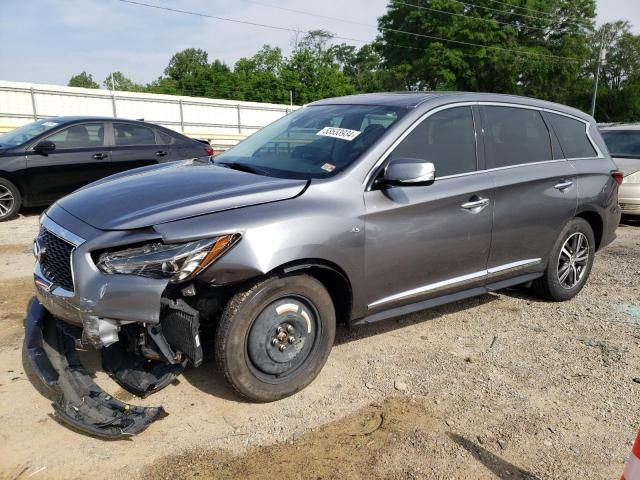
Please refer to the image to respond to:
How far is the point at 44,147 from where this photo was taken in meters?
7.62

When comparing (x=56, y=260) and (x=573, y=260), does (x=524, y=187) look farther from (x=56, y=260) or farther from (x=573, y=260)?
(x=56, y=260)

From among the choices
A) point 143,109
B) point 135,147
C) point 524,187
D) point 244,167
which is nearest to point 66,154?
point 135,147

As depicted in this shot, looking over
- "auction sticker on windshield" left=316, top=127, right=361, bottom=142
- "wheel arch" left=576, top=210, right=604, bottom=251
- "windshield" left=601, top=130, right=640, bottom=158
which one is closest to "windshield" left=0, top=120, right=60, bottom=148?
"auction sticker on windshield" left=316, top=127, right=361, bottom=142

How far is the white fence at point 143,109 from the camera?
72.8ft

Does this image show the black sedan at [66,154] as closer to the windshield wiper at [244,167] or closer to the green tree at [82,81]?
the windshield wiper at [244,167]

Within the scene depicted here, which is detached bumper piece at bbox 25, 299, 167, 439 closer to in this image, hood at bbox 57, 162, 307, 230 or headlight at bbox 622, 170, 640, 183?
hood at bbox 57, 162, 307, 230

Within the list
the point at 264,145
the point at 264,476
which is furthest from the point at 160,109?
the point at 264,476

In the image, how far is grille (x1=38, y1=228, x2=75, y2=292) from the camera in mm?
2744

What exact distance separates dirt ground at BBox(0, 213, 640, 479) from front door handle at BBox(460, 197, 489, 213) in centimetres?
104

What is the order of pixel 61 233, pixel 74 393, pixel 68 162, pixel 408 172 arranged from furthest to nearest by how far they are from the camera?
pixel 68 162 < pixel 408 172 < pixel 61 233 < pixel 74 393

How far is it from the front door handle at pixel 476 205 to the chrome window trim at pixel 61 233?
8.15 feet

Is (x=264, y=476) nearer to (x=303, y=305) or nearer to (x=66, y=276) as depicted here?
(x=303, y=305)

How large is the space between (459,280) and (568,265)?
1595 mm

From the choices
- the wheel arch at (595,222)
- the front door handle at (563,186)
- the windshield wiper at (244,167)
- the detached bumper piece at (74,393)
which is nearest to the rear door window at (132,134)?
the windshield wiper at (244,167)
